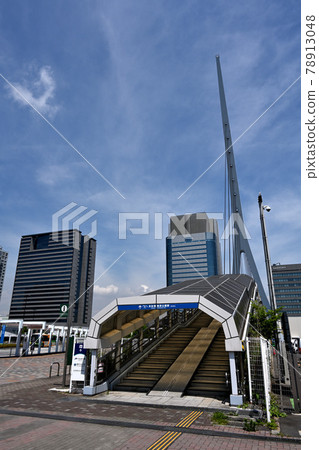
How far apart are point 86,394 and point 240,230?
2927cm

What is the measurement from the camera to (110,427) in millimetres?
8805

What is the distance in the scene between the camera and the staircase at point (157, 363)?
1471cm

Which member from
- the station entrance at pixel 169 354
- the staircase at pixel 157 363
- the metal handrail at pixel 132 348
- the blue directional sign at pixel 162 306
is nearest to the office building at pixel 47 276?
the metal handrail at pixel 132 348

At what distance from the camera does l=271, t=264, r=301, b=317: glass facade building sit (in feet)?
527

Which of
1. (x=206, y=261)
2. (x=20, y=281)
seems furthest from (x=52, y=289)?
(x=206, y=261)

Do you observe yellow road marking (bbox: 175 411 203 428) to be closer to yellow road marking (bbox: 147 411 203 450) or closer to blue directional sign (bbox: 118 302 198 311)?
yellow road marking (bbox: 147 411 203 450)

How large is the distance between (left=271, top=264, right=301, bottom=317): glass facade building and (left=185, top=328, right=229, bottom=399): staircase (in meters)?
158

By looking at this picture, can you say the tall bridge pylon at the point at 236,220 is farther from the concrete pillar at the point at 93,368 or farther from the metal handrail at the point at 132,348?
the concrete pillar at the point at 93,368

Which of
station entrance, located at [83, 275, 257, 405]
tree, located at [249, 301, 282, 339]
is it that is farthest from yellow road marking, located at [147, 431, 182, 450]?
tree, located at [249, 301, 282, 339]

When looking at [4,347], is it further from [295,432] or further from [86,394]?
[295,432]

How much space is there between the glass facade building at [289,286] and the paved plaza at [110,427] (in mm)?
164508

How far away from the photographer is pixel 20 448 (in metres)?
7.09

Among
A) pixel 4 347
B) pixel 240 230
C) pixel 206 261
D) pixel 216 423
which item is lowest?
pixel 4 347
